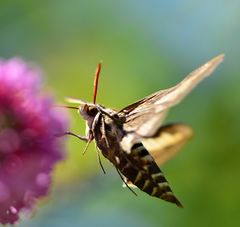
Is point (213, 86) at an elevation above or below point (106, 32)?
below

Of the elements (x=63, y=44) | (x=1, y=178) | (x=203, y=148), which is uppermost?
(x=63, y=44)

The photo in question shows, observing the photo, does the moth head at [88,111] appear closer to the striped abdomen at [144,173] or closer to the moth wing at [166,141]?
the striped abdomen at [144,173]

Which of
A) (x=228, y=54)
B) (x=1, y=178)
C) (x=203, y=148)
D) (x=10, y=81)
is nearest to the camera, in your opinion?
(x=1, y=178)

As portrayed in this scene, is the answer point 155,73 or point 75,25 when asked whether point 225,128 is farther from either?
point 75,25

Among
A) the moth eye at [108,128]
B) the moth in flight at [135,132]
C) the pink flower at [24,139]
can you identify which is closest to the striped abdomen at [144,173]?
the moth in flight at [135,132]

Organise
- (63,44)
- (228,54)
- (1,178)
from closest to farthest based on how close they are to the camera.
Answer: (1,178) < (228,54) < (63,44)

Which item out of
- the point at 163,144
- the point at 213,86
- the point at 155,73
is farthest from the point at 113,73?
the point at 163,144
